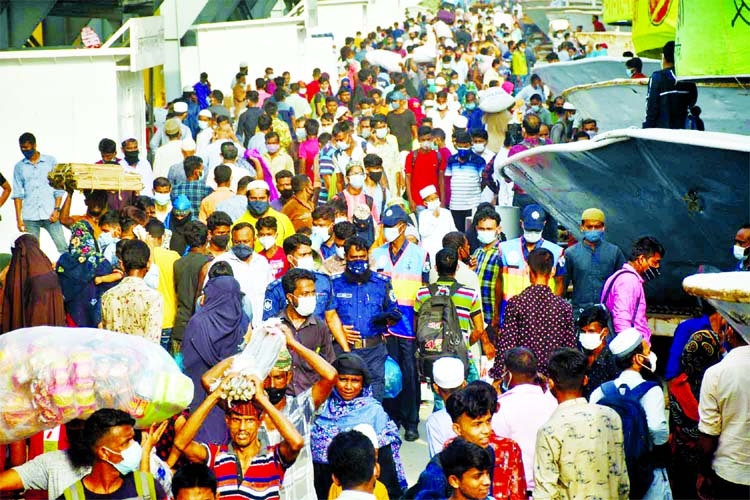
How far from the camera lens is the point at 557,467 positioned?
605 cm

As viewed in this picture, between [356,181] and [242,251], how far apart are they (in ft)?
10.1

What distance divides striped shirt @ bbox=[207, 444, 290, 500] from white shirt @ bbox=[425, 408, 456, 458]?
3.07ft

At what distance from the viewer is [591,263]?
31.7 feet

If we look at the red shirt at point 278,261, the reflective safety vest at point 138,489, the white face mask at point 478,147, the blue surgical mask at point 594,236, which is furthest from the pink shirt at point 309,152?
the reflective safety vest at point 138,489

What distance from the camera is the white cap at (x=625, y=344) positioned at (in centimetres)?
686

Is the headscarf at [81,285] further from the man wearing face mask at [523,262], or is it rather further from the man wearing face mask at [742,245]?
the man wearing face mask at [742,245]

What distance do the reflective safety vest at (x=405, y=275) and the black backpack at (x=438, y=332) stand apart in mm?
495

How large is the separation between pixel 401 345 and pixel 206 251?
1552 mm

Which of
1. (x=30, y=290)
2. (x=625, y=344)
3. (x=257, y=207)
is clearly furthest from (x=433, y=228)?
(x=625, y=344)

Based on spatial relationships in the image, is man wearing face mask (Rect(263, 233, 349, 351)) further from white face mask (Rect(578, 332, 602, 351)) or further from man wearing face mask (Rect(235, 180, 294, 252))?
man wearing face mask (Rect(235, 180, 294, 252))

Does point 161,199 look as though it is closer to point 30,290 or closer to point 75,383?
point 30,290

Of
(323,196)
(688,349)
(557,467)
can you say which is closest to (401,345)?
(688,349)

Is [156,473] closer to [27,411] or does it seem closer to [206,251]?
[27,411]

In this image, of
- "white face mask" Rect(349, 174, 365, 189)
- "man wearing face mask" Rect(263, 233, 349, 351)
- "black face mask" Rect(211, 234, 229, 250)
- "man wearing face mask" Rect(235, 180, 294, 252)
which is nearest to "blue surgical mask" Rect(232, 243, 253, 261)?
"black face mask" Rect(211, 234, 229, 250)
